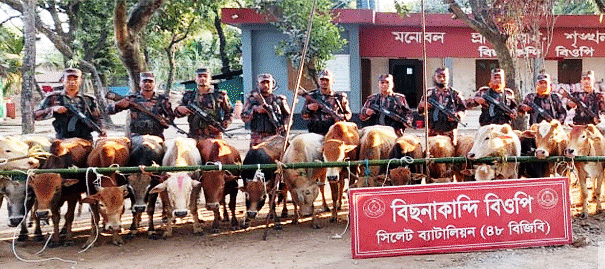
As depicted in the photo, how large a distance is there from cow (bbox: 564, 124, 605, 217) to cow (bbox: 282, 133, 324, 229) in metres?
3.09

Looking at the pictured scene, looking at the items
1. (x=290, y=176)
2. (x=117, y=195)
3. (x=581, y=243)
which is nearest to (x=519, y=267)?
(x=581, y=243)

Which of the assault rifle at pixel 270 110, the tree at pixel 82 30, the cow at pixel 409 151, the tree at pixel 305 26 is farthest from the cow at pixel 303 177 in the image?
the tree at pixel 82 30

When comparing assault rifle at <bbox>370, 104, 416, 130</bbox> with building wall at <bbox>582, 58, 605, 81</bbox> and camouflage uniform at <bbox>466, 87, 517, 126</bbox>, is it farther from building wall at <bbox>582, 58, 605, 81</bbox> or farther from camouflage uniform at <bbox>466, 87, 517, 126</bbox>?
building wall at <bbox>582, 58, 605, 81</bbox>

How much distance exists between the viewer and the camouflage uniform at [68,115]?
8.33 metres


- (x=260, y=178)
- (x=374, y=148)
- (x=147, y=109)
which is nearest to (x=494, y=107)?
(x=374, y=148)

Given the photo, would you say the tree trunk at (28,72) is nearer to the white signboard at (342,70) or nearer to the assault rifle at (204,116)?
the assault rifle at (204,116)

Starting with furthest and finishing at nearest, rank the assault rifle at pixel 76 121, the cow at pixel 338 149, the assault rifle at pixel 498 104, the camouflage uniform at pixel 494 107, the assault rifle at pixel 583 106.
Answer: the assault rifle at pixel 583 106 < the camouflage uniform at pixel 494 107 < the assault rifle at pixel 498 104 < the assault rifle at pixel 76 121 < the cow at pixel 338 149

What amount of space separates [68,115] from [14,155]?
1.31m

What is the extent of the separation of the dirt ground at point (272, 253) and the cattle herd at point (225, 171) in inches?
9.0

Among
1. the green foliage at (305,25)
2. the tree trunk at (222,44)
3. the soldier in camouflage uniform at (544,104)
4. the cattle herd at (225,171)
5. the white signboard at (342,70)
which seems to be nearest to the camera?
the cattle herd at (225,171)

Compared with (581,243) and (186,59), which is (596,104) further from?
(186,59)

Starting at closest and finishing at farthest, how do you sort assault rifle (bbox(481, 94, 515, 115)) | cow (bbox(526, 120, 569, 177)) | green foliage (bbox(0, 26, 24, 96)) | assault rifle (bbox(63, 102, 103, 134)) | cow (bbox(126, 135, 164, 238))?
1. cow (bbox(126, 135, 164, 238))
2. cow (bbox(526, 120, 569, 177))
3. assault rifle (bbox(63, 102, 103, 134))
4. assault rifle (bbox(481, 94, 515, 115))
5. green foliage (bbox(0, 26, 24, 96))

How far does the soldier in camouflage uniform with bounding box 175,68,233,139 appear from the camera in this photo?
9.18 metres

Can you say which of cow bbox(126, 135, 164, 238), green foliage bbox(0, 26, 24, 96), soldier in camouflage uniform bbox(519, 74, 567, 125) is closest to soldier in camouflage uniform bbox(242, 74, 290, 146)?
cow bbox(126, 135, 164, 238)
